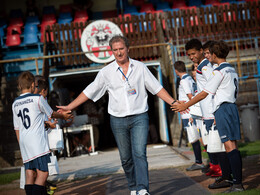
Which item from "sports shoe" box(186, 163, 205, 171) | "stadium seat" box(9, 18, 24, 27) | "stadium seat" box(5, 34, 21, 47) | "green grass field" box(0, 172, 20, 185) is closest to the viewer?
"sports shoe" box(186, 163, 205, 171)

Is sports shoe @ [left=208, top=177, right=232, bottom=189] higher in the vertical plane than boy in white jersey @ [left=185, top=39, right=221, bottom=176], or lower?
lower

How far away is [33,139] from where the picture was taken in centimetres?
485

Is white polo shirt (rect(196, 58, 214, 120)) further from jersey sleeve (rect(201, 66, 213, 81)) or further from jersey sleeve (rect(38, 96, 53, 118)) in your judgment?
jersey sleeve (rect(38, 96, 53, 118))

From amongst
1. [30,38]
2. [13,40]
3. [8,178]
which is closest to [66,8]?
[30,38]

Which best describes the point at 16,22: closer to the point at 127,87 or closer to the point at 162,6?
the point at 162,6

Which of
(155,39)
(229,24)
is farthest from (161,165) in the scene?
(229,24)

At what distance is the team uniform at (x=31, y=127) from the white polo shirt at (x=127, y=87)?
0.73m


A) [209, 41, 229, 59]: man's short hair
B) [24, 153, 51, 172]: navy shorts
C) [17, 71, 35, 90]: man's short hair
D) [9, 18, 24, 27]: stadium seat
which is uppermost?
[9, 18, 24, 27]: stadium seat

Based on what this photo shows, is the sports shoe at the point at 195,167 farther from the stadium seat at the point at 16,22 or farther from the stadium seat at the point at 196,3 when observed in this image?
the stadium seat at the point at 16,22

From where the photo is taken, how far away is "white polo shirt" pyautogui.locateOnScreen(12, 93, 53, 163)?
4852 mm

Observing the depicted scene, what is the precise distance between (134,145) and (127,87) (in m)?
0.71

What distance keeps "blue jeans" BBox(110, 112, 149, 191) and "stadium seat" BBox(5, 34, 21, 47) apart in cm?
1425

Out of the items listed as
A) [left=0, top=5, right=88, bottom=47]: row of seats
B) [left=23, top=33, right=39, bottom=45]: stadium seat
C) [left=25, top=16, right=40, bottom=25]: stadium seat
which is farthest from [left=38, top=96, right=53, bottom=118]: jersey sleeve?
[left=25, top=16, right=40, bottom=25]: stadium seat

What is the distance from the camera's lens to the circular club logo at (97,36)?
1363 centimetres
